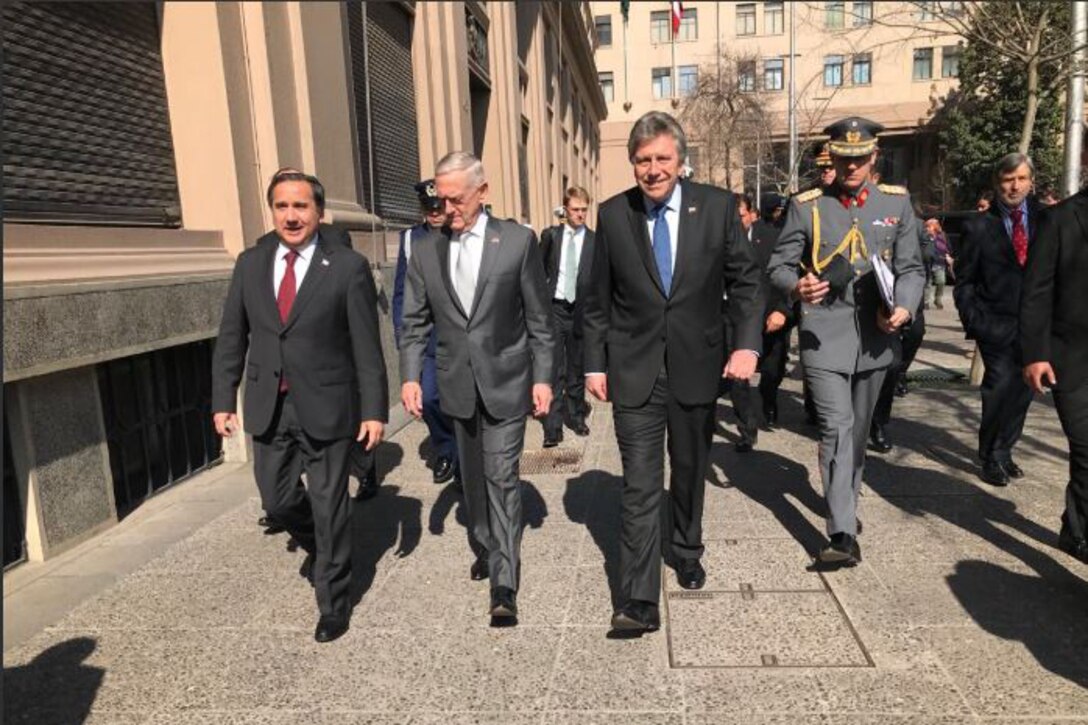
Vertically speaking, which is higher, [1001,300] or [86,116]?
[86,116]

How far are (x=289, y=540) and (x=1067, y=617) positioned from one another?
395 cm

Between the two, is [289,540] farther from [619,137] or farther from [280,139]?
[619,137]

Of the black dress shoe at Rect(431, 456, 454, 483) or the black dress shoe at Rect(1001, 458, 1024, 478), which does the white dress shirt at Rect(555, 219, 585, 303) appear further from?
the black dress shoe at Rect(1001, 458, 1024, 478)

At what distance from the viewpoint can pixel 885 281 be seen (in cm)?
367

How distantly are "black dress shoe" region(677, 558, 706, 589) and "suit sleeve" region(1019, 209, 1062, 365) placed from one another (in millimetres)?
1720

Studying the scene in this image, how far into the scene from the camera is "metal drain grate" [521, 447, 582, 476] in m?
5.77

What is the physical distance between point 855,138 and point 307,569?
139 inches

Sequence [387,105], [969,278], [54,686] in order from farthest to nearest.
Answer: [387,105]
[969,278]
[54,686]

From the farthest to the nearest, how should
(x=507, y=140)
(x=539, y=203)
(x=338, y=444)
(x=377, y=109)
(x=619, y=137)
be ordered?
(x=619, y=137) → (x=539, y=203) → (x=507, y=140) → (x=377, y=109) → (x=338, y=444)

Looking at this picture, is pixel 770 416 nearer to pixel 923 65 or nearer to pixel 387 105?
pixel 387 105

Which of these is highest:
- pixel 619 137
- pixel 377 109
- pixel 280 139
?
pixel 619 137

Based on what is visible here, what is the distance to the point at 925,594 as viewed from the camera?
11.5ft

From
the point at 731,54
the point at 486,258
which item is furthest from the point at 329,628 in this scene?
the point at 731,54

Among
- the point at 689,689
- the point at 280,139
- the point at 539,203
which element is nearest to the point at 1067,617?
the point at 689,689
